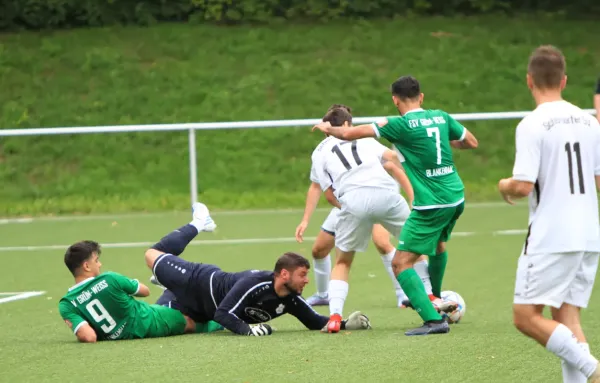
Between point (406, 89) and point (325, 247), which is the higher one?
point (406, 89)

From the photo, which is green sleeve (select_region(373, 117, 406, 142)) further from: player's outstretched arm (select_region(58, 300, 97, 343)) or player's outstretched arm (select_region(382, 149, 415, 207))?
player's outstretched arm (select_region(58, 300, 97, 343))

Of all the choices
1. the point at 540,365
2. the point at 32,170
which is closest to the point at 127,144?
the point at 32,170

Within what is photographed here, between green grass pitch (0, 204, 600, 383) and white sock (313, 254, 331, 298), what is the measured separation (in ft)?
0.86

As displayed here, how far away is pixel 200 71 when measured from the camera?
2255cm

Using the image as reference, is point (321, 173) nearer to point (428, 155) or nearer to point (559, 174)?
point (428, 155)

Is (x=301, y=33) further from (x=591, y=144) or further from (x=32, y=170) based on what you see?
(x=591, y=144)

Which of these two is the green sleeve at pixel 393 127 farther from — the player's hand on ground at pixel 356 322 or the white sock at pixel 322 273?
the white sock at pixel 322 273

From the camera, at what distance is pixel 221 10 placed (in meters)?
24.8

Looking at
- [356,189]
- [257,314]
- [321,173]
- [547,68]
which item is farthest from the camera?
[321,173]

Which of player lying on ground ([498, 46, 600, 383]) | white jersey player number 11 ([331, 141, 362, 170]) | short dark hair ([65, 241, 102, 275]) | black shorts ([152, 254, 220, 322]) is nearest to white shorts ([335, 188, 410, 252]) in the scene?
white jersey player number 11 ([331, 141, 362, 170])

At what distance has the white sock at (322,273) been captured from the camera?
9859 millimetres

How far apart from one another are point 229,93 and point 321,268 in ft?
40.0

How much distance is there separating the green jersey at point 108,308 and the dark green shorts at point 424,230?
75.2 inches

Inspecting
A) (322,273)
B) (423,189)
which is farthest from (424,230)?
(322,273)
